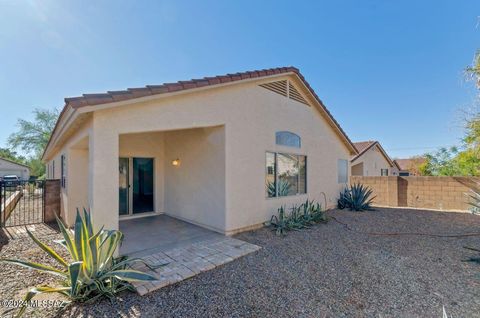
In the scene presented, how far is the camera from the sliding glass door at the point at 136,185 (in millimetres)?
9141

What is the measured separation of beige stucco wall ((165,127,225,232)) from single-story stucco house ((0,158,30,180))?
4686 cm

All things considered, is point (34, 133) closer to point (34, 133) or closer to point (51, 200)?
point (34, 133)

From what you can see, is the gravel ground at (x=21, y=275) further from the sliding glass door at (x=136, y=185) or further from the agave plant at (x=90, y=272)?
the sliding glass door at (x=136, y=185)

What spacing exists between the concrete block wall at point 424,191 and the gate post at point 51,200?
62.5ft

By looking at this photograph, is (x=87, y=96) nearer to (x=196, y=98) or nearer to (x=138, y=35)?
(x=196, y=98)

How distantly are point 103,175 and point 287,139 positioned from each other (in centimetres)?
682

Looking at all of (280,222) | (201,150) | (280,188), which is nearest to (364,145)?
(280,188)

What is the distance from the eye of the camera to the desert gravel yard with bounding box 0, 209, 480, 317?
11.1 ft

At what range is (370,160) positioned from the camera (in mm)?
24375

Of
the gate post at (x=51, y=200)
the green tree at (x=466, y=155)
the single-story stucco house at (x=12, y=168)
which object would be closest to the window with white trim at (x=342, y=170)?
the green tree at (x=466, y=155)

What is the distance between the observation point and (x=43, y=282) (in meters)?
4.15

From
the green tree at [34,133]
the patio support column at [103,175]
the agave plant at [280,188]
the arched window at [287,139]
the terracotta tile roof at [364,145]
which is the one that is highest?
the green tree at [34,133]

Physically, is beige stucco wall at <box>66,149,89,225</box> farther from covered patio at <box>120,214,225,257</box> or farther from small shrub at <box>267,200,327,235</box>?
small shrub at <box>267,200,327,235</box>

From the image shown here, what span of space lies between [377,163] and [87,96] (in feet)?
94.4
